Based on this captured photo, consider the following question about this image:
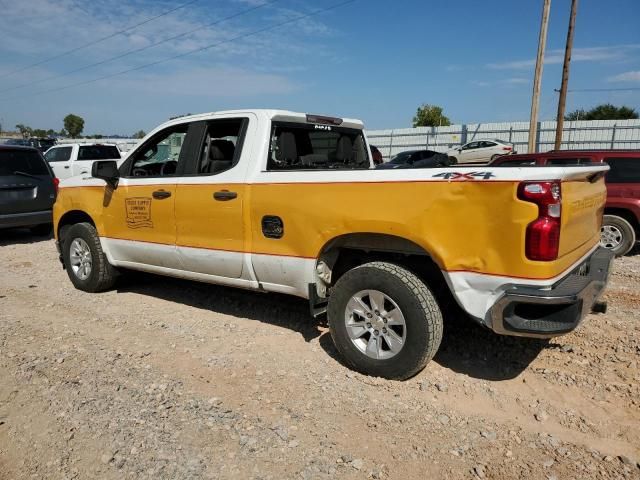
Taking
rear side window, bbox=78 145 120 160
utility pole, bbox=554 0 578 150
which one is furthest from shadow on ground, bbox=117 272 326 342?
utility pole, bbox=554 0 578 150

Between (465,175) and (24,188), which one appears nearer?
(465,175)

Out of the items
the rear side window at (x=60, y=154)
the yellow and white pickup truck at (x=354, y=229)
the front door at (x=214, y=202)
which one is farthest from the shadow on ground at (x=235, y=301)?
the rear side window at (x=60, y=154)

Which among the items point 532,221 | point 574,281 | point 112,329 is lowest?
point 112,329

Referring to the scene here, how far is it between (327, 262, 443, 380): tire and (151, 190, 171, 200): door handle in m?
2.00

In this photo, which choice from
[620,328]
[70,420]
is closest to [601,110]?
[620,328]

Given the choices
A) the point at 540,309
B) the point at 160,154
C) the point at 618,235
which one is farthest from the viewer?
the point at 618,235

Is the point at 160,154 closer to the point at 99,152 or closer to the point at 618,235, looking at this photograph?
the point at 618,235

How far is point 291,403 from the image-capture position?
3.34 m

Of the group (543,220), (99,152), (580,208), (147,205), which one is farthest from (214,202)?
(99,152)

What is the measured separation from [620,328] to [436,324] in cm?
222

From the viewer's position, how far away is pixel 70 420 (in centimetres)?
313

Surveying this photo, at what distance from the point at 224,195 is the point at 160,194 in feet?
2.89

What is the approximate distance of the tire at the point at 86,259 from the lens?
5621mm

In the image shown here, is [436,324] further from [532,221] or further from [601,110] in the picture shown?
[601,110]
